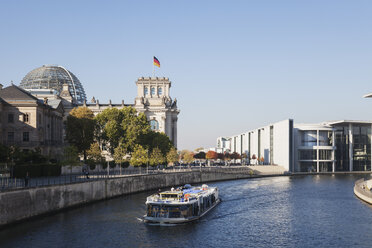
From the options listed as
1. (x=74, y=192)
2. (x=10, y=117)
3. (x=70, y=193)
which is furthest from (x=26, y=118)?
(x=70, y=193)

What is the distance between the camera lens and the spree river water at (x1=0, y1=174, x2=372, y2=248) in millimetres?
43750

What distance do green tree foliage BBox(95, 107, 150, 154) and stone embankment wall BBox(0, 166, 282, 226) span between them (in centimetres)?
1553

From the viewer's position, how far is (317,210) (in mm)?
63875

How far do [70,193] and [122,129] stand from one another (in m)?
52.5

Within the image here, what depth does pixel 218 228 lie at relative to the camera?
5181 cm

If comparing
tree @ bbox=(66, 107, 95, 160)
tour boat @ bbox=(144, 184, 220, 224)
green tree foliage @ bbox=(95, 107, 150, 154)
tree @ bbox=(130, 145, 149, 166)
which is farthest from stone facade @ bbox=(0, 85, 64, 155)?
tour boat @ bbox=(144, 184, 220, 224)

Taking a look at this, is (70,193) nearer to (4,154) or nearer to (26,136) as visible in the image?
(4,154)

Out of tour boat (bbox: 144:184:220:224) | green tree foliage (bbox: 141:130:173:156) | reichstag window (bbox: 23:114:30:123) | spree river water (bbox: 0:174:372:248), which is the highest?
reichstag window (bbox: 23:114:30:123)

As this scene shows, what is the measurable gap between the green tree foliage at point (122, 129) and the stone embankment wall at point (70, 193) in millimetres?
15534

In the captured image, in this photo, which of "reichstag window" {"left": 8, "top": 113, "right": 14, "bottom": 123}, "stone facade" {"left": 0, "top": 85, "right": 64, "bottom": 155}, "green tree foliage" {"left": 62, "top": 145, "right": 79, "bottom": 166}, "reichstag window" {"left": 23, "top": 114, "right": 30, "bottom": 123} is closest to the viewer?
"green tree foliage" {"left": 62, "top": 145, "right": 79, "bottom": 166}

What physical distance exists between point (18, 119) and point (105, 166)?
22186 mm

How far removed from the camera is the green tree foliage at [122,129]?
11218cm

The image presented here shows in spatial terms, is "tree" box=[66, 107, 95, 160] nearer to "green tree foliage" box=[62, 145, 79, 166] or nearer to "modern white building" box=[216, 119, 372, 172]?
"green tree foliage" box=[62, 145, 79, 166]

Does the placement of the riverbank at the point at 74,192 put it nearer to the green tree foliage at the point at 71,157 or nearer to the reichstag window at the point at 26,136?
the green tree foliage at the point at 71,157
